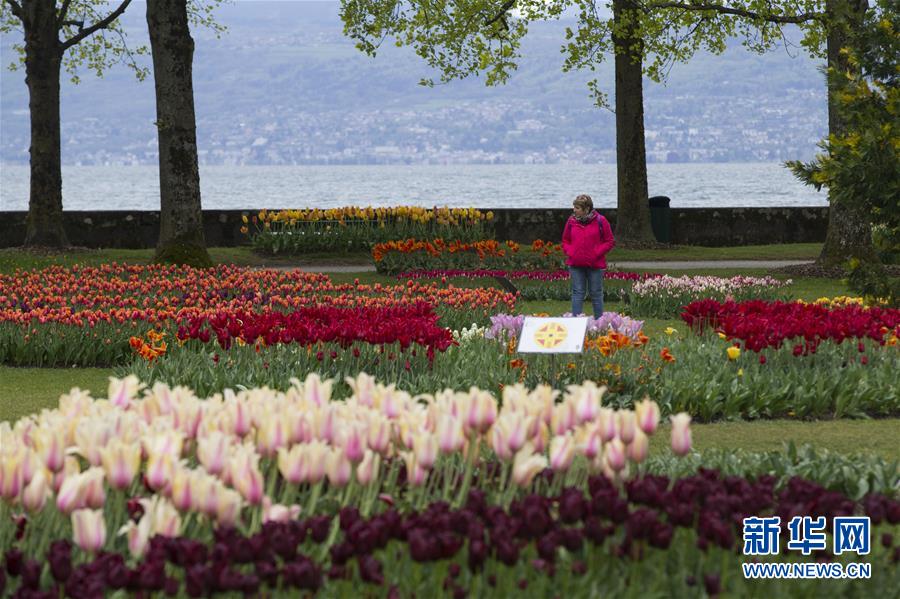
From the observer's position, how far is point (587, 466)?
19.0ft

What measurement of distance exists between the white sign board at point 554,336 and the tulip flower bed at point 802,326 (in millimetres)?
2840

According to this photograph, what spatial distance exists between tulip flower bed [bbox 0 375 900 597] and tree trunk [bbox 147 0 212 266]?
1737 centimetres

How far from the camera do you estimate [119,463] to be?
190 inches

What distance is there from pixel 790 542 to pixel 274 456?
2.01 metres

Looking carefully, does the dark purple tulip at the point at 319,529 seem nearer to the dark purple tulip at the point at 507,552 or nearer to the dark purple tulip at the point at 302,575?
the dark purple tulip at the point at 302,575

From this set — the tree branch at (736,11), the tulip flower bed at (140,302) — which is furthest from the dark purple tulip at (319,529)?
the tree branch at (736,11)

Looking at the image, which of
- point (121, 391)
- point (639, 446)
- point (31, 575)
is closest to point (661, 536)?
point (639, 446)

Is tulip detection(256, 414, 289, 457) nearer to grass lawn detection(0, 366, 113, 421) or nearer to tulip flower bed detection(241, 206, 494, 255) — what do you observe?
grass lawn detection(0, 366, 113, 421)

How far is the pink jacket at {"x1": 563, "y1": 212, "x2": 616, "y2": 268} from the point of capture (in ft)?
51.3

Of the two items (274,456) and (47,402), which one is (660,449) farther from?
(47,402)

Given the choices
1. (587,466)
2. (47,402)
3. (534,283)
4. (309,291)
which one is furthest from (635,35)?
(587,466)

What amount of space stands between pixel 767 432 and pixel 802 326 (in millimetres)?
1791

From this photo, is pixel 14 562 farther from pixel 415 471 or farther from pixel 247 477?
pixel 415 471

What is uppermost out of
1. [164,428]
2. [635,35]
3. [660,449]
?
[635,35]
